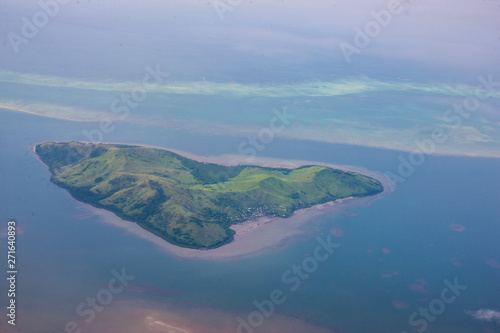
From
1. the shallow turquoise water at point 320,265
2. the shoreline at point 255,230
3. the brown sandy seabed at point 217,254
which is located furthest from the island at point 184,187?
the shallow turquoise water at point 320,265

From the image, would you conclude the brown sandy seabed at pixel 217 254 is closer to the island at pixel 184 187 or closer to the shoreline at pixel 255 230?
the shoreline at pixel 255 230

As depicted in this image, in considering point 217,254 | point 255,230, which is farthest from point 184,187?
point 217,254

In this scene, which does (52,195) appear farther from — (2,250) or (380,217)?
(380,217)

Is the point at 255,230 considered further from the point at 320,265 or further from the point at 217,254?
the point at 320,265

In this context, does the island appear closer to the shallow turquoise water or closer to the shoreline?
the shoreline

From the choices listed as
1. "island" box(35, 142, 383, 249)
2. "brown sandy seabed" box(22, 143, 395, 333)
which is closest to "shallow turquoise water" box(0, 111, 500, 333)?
"brown sandy seabed" box(22, 143, 395, 333)
